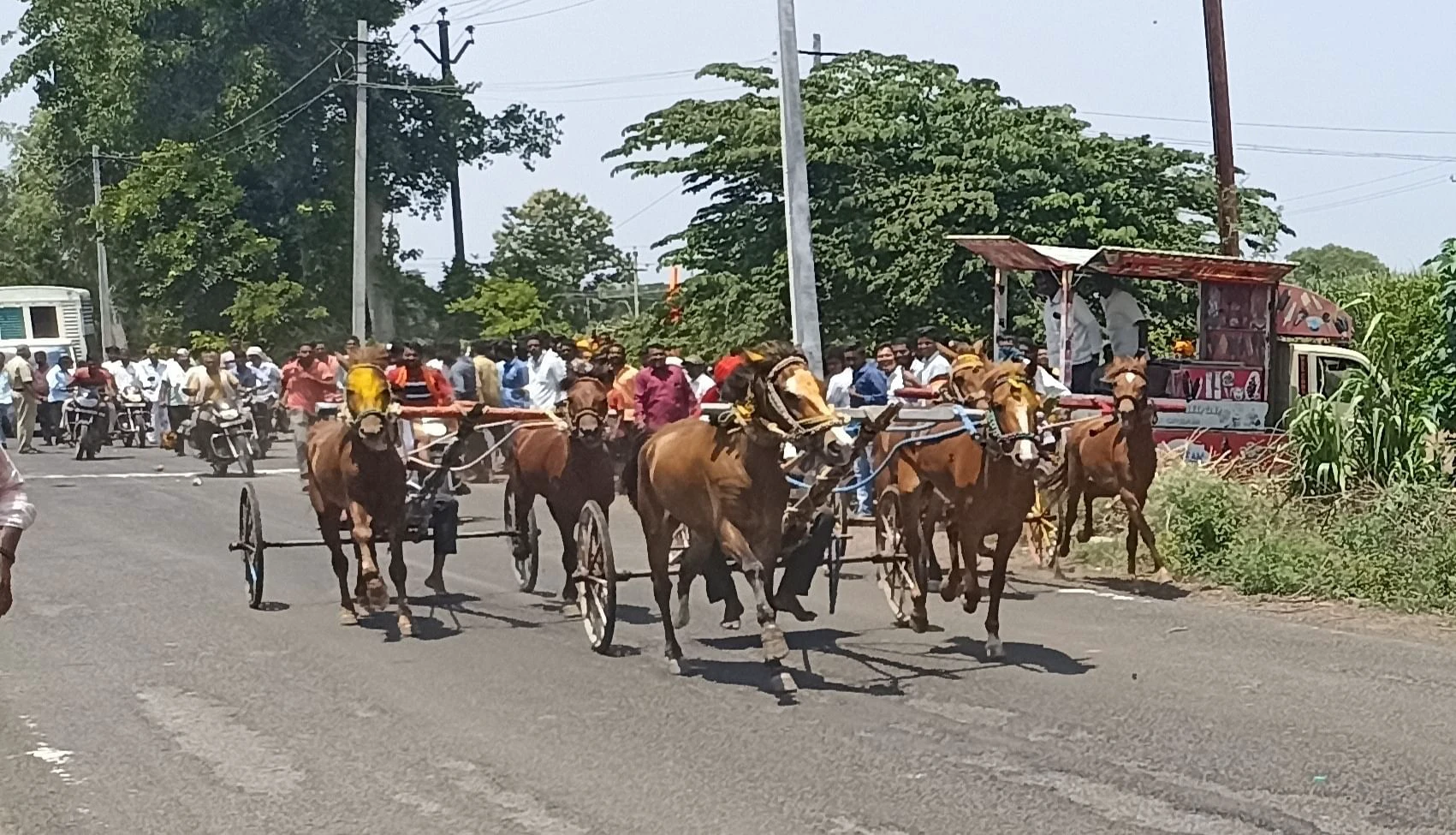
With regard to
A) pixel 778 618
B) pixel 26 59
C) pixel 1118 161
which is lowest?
pixel 778 618

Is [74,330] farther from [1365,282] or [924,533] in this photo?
[924,533]

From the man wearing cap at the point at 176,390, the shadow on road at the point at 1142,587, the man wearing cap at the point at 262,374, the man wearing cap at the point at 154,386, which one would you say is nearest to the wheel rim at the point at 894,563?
the shadow on road at the point at 1142,587

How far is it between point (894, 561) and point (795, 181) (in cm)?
1102

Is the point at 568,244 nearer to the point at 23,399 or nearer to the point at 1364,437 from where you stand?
the point at 23,399

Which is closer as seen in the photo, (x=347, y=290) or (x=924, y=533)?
(x=924, y=533)

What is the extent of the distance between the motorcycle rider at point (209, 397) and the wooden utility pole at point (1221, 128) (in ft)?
48.1

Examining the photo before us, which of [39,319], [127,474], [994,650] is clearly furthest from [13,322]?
[994,650]

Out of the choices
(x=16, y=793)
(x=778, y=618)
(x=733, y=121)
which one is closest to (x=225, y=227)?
(x=733, y=121)

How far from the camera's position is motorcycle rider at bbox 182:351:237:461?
1069 inches

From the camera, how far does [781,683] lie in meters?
9.70

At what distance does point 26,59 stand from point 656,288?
23506 mm

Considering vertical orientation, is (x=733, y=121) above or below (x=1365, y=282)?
above

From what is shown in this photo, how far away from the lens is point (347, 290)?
48.2 meters

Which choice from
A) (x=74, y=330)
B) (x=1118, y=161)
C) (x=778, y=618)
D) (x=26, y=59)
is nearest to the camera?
(x=778, y=618)
